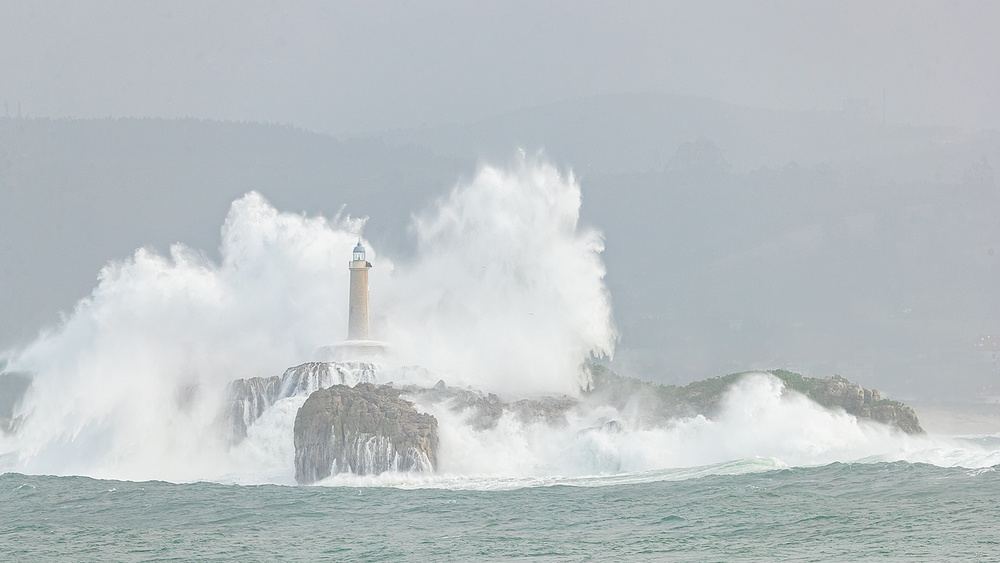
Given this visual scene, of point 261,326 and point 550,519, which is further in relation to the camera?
point 261,326

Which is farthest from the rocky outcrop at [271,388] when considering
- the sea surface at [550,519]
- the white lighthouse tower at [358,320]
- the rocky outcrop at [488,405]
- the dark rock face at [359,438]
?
the sea surface at [550,519]

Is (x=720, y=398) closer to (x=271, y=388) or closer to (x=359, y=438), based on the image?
(x=359, y=438)

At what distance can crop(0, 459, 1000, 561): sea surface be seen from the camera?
28.7 metres

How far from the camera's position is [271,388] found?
171 feet

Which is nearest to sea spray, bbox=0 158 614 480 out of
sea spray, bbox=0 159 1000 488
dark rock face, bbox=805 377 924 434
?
sea spray, bbox=0 159 1000 488

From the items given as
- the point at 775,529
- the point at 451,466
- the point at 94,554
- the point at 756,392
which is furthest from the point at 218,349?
the point at 775,529

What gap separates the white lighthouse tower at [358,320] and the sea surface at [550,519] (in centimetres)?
1419

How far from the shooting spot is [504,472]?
4541 centimetres

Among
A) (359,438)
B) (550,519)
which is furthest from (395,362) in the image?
(550,519)

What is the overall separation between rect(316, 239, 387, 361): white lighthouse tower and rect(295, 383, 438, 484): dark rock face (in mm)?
11550

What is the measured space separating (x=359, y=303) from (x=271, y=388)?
24.0ft

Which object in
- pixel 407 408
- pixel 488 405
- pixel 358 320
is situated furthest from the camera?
pixel 358 320

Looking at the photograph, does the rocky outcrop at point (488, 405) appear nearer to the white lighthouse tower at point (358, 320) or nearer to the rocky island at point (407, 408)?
the rocky island at point (407, 408)

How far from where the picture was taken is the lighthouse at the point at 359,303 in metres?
58.0
